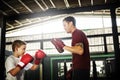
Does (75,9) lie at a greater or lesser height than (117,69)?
greater

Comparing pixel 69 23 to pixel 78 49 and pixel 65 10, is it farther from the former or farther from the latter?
pixel 78 49

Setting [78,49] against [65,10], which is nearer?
[78,49]

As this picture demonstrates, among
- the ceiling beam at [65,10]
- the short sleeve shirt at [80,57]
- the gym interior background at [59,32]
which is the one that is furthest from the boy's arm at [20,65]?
the short sleeve shirt at [80,57]

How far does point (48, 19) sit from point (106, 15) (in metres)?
3.60

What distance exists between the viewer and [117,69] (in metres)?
2.24

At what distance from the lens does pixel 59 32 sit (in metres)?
9.93

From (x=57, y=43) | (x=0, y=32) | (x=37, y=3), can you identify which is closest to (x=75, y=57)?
(x=57, y=43)

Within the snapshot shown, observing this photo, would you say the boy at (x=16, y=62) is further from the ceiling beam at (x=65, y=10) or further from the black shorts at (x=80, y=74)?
the black shorts at (x=80, y=74)

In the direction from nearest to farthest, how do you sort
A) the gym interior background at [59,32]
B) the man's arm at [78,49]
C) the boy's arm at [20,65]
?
the man's arm at [78,49] < the gym interior background at [59,32] < the boy's arm at [20,65]

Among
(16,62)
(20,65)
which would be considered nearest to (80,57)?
(20,65)

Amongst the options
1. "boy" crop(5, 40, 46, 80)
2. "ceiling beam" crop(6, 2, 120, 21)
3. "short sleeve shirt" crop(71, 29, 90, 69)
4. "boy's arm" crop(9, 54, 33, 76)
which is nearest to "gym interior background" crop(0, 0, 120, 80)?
"ceiling beam" crop(6, 2, 120, 21)

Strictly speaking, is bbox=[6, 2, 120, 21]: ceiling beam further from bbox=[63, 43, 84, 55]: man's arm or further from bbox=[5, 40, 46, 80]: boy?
bbox=[63, 43, 84, 55]: man's arm

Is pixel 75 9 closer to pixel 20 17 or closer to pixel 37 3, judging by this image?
pixel 20 17

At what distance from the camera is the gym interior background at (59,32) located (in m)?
2.55
